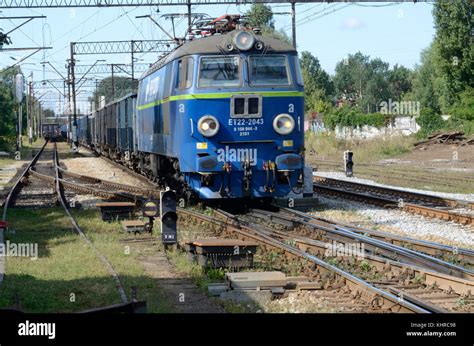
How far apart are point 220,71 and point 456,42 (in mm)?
36491

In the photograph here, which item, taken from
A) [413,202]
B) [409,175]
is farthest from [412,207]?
[409,175]

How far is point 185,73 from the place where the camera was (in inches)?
572

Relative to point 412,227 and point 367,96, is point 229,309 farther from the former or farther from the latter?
point 367,96

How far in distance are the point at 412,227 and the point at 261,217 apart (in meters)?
2.83

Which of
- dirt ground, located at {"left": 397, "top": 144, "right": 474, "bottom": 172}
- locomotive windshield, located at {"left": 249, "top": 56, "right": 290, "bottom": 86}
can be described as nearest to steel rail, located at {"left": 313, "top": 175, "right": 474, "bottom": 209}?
locomotive windshield, located at {"left": 249, "top": 56, "right": 290, "bottom": 86}

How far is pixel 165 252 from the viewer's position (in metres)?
10.8

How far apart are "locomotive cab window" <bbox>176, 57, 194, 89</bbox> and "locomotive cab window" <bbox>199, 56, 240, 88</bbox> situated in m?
0.21

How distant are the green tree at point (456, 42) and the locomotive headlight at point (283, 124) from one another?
113 feet

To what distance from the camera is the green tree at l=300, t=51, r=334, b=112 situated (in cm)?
8769

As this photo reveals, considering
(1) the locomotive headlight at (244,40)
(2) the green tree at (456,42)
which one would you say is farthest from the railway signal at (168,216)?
(2) the green tree at (456,42)

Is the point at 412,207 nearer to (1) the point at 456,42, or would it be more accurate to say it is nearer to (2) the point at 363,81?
(1) the point at 456,42

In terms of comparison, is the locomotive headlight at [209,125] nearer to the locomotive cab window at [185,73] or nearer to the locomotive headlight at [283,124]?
the locomotive cab window at [185,73]
